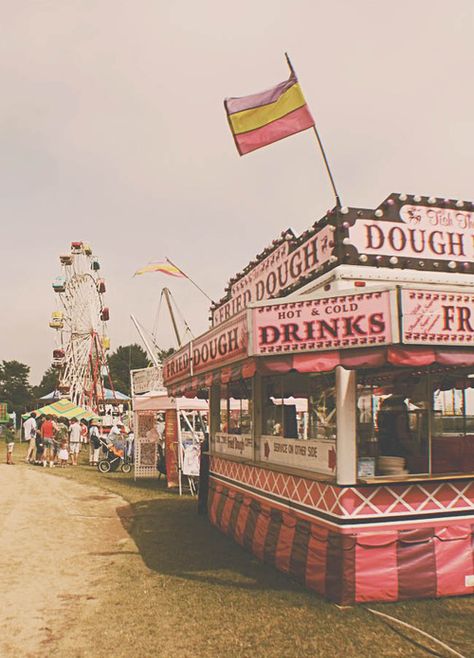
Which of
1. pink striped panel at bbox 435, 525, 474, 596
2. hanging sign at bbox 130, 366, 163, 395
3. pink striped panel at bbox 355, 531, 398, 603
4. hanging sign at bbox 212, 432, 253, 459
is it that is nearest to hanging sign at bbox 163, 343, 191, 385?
hanging sign at bbox 212, 432, 253, 459

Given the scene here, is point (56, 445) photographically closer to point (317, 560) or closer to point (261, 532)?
point (261, 532)

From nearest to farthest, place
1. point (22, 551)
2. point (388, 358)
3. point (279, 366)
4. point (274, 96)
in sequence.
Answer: point (388, 358), point (279, 366), point (274, 96), point (22, 551)

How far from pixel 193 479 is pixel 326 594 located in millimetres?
9707

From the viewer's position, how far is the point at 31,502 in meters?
13.5

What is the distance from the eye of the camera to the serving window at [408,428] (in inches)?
263

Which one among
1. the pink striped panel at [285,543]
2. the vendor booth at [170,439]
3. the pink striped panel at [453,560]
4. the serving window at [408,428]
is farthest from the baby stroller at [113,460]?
the pink striped panel at [453,560]

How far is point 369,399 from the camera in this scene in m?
7.14

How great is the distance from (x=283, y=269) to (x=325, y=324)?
259cm

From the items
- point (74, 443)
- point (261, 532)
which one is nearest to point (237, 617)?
point (261, 532)

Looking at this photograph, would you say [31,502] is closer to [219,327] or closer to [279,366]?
[219,327]

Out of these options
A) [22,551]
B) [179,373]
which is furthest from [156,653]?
[179,373]

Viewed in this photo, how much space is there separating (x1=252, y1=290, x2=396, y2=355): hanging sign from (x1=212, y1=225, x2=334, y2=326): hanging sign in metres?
0.49

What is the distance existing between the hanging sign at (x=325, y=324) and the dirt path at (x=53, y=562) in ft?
11.1

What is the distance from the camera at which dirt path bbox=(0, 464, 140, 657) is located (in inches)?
217
